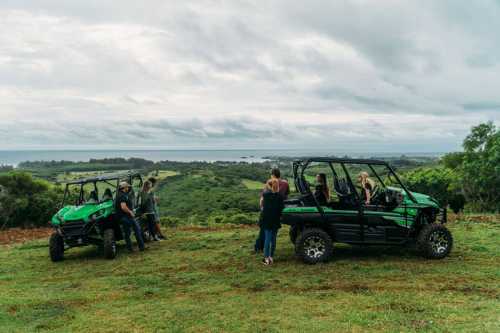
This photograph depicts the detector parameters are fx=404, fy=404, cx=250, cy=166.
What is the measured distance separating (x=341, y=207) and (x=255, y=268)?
2.39 m

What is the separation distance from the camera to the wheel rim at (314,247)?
903cm

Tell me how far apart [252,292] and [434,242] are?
4.58 metres

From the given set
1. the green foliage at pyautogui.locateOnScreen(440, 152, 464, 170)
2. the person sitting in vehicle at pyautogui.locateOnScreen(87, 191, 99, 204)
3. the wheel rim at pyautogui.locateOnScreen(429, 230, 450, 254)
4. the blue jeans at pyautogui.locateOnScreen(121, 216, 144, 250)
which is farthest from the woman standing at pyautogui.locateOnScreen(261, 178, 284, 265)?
the green foliage at pyautogui.locateOnScreen(440, 152, 464, 170)

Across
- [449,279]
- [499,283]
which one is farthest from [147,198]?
[499,283]

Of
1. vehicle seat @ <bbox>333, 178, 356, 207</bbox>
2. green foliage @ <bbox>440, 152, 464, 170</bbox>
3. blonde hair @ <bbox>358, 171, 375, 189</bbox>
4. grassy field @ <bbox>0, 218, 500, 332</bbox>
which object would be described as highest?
green foliage @ <bbox>440, 152, 464, 170</bbox>

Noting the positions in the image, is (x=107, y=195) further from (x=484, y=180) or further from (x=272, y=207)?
(x=484, y=180)

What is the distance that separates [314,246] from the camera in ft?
29.8

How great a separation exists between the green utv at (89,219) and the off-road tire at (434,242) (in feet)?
24.9

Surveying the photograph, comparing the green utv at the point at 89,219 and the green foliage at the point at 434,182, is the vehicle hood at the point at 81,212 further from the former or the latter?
the green foliage at the point at 434,182

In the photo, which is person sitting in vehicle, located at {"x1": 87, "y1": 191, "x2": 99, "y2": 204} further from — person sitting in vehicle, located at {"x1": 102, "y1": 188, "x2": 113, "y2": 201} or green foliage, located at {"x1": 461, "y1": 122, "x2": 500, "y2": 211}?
green foliage, located at {"x1": 461, "y1": 122, "x2": 500, "y2": 211}

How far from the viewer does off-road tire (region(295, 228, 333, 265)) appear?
8.98m

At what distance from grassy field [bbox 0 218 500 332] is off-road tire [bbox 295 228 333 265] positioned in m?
0.22

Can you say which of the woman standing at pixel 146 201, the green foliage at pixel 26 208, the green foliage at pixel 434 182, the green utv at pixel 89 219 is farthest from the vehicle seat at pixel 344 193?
the green foliage at pixel 434 182

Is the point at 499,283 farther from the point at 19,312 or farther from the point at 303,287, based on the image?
the point at 19,312
